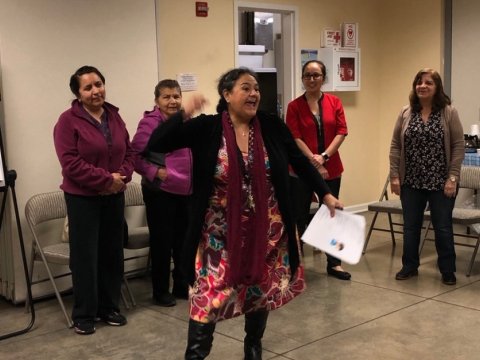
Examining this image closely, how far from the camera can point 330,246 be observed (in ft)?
8.70

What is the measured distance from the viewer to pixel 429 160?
4.31m

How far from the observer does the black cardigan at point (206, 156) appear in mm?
2611

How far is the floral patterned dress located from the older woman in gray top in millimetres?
1942

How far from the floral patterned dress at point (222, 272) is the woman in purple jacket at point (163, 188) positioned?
124cm

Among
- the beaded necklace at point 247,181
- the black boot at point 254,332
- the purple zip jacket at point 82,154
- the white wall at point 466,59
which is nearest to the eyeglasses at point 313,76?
the purple zip jacket at point 82,154

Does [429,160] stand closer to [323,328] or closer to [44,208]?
[323,328]

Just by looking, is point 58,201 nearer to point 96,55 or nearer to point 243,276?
point 96,55

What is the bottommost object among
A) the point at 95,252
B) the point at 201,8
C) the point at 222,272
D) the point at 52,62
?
the point at 95,252

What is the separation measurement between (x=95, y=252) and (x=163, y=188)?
617 mm

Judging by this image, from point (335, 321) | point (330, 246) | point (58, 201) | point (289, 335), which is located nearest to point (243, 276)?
point (330, 246)

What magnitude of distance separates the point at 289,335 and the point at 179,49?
2927 millimetres

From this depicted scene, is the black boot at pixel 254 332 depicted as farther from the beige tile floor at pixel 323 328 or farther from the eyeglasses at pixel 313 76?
the eyeglasses at pixel 313 76

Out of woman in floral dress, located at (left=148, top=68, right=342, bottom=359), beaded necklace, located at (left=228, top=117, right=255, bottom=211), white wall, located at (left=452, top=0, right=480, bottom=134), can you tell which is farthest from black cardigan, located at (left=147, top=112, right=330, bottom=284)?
white wall, located at (left=452, top=0, right=480, bottom=134)

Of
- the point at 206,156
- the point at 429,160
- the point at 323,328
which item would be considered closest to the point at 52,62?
the point at 206,156
